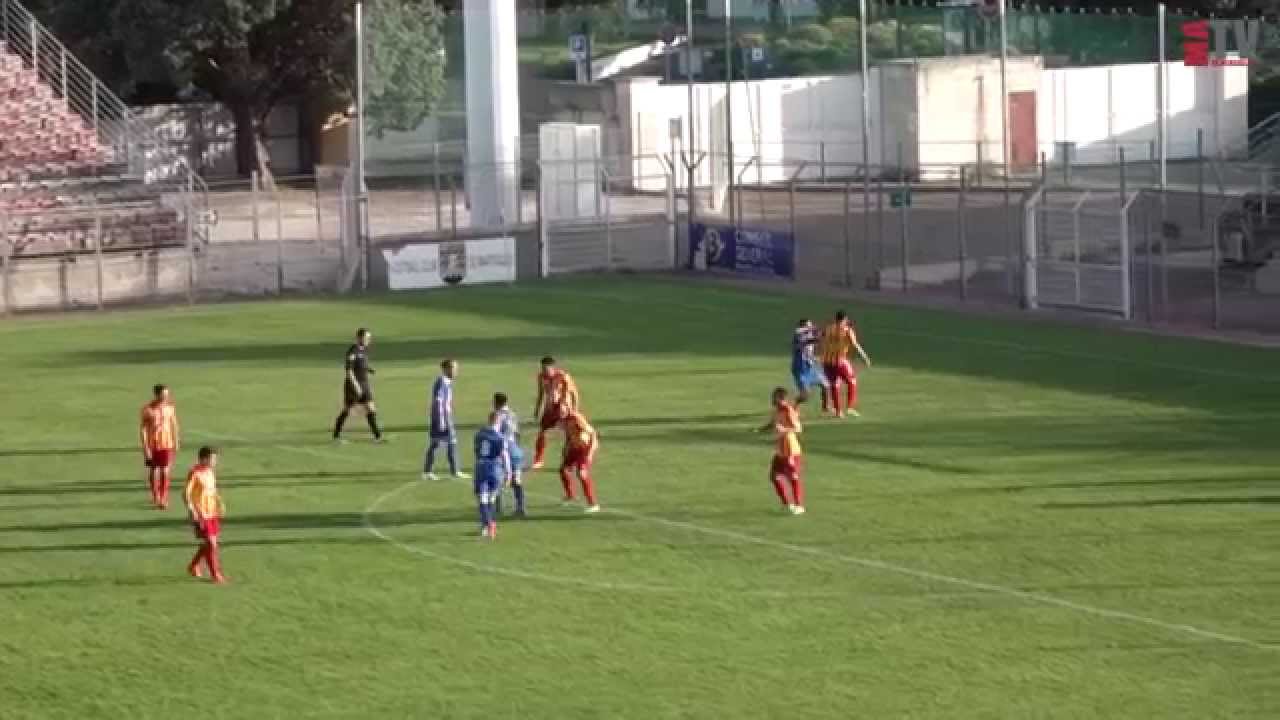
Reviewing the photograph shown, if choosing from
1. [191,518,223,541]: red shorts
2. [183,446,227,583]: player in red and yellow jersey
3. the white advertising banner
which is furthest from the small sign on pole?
[191,518,223,541]: red shorts

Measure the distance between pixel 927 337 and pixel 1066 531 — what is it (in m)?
20.3

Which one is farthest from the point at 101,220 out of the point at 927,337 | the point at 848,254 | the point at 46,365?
the point at 927,337

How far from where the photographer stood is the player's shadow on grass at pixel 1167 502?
30859 mm

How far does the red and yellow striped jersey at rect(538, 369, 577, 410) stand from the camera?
3366 centimetres

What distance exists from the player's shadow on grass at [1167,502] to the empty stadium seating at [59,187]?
1305 inches

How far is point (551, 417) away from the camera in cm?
3409

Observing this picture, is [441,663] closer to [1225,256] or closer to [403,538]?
[403,538]

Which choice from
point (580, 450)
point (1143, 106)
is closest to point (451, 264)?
point (1143, 106)

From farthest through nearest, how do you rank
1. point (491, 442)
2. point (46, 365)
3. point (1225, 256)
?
point (1225, 256), point (46, 365), point (491, 442)

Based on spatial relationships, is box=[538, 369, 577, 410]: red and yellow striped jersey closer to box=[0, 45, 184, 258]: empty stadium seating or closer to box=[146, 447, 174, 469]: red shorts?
box=[146, 447, 174, 469]: red shorts

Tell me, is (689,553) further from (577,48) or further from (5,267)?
(577,48)

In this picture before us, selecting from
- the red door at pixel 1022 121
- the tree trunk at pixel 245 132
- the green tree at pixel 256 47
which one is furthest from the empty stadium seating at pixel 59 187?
the red door at pixel 1022 121

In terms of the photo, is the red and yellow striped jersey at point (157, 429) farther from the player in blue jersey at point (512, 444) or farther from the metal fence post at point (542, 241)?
the metal fence post at point (542, 241)

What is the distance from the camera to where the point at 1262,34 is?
80062 mm
